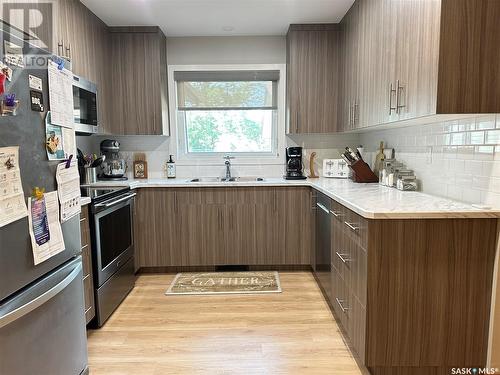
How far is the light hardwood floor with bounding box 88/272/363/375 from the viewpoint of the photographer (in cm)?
196

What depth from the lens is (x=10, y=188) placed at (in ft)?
4.07

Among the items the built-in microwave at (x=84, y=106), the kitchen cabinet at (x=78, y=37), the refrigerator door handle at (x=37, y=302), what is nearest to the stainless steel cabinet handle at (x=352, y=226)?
the refrigerator door handle at (x=37, y=302)

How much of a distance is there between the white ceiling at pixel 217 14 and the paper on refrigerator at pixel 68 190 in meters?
1.81

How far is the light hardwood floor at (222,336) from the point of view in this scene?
6.43 ft

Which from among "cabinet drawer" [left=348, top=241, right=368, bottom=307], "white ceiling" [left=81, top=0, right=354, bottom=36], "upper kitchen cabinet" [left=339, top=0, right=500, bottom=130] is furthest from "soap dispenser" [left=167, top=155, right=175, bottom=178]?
"cabinet drawer" [left=348, top=241, right=368, bottom=307]

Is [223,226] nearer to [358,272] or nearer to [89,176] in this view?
[89,176]

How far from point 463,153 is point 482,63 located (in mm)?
519

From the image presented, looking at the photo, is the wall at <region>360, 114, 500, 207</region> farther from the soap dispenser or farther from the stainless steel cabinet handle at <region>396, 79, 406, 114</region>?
the soap dispenser

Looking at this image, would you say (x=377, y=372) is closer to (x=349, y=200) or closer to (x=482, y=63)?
(x=349, y=200)

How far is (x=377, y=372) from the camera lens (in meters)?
1.80

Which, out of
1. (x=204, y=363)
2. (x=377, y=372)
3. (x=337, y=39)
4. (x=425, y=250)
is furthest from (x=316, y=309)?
(x=337, y=39)

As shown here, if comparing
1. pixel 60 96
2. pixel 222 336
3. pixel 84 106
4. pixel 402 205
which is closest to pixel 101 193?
A: pixel 84 106

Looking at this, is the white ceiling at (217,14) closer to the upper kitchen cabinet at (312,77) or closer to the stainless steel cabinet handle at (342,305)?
the upper kitchen cabinet at (312,77)

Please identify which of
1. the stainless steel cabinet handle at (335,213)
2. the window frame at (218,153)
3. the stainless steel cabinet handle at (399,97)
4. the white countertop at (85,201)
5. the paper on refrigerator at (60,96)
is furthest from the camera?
the window frame at (218,153)
